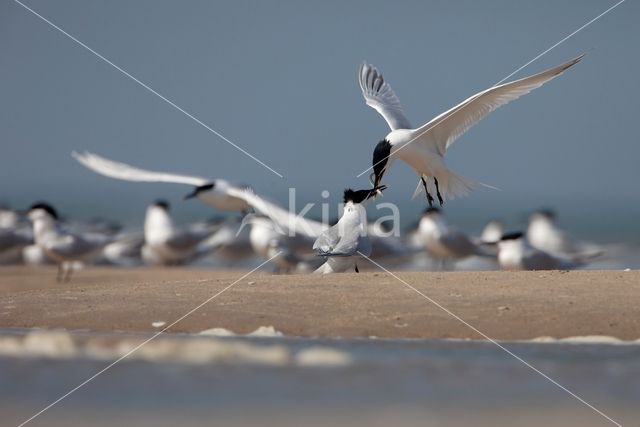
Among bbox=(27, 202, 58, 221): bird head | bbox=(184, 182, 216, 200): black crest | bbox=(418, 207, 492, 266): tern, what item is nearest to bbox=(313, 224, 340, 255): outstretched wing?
bbox=(184, 182, 216, 200): black crest

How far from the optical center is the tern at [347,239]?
9539 mm

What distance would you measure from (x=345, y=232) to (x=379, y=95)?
2.92m

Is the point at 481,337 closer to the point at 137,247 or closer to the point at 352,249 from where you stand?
the point at 352,249

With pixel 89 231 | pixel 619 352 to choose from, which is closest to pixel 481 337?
pixel 619 352

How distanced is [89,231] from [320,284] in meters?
9.77

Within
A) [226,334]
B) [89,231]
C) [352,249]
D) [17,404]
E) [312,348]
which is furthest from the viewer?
[89,231]

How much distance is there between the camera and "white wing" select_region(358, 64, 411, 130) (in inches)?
471

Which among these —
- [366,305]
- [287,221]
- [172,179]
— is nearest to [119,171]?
[172,179]

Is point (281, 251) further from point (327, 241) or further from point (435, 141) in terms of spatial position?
point (327, 241)

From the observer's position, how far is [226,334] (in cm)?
736

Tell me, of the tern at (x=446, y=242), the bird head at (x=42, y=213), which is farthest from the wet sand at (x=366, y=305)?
Answer: the bird head at (x=42, y=213)

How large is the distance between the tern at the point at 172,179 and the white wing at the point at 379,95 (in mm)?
1599

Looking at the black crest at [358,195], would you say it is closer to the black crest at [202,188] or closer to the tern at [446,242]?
the black crest at [202,188]

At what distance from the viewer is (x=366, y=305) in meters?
7.77
